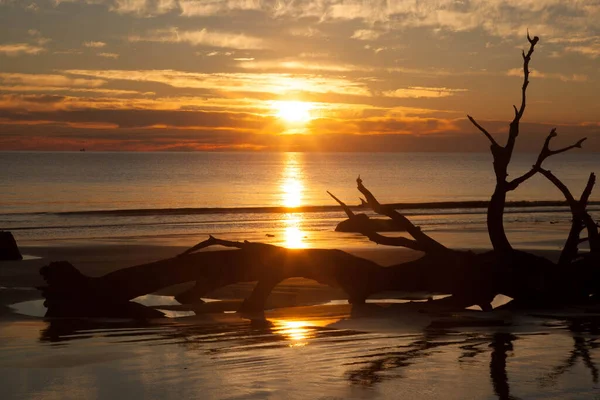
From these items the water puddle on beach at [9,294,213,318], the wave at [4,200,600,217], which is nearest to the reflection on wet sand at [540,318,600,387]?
the water puddle on beach at [9,294,213,318]

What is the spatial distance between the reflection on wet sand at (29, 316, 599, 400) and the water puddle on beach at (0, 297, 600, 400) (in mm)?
14

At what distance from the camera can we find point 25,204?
60188 mm

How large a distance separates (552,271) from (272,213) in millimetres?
36495

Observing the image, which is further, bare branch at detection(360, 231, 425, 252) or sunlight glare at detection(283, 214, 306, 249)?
sunlight glare at detection(283, 214, 306, 249)

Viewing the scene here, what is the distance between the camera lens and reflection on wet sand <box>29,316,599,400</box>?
888 centimetres

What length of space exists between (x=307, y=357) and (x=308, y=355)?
0.13 meters

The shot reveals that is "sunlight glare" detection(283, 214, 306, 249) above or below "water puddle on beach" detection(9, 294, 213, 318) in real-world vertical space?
above

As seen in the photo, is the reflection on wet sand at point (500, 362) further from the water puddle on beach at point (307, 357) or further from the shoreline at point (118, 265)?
the shoreline at point (118, 265)

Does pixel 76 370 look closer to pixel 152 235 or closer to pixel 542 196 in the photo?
pixel 152 235

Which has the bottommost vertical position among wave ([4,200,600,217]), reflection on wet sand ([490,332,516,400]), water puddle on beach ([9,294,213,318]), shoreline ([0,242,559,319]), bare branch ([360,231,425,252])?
water puddle on beach ([9,294,213,318])

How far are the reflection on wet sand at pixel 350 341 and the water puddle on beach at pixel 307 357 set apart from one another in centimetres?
1

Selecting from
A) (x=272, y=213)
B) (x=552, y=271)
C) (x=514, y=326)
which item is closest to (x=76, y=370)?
(x=514, y=326)

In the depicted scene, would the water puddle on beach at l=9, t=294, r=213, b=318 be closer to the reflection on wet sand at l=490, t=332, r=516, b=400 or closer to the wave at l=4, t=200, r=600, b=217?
the reflection on wet sand at l=490, t=332, r=516, b=400

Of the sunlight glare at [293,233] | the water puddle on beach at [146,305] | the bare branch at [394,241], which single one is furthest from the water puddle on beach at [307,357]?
the sunlight glare at [293,233]
